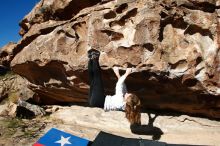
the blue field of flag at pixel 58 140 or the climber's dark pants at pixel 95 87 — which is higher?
the climber's dark pants at pixel 95 87

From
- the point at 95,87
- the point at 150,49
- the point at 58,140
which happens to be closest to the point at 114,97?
the point at 95,87

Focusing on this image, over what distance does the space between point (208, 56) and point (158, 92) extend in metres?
1.86

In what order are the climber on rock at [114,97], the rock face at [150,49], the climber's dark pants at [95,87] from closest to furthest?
1. the climber on rock at [114,97]
2. the climber's dark pants at [95,87]
3. the rock face at [150,49]

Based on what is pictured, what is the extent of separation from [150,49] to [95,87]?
1873 mm

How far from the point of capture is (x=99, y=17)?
32.4 ft

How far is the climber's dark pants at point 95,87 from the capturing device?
8.51 m

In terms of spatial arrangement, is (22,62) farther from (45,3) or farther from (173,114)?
(173,114)

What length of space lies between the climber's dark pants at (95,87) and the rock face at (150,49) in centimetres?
70

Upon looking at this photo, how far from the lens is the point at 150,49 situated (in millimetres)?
9055

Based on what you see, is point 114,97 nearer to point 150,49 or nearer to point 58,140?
point 150,49

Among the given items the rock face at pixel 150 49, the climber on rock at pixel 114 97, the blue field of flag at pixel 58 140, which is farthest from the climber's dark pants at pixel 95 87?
the blue field of flag at pixel 58 140

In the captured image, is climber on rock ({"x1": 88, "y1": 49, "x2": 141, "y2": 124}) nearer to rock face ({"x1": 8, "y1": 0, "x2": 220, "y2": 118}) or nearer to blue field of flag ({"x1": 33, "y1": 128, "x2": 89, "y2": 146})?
rock face ({"x1": 8, "y1": 0, "x2": 220, "y2": 118})

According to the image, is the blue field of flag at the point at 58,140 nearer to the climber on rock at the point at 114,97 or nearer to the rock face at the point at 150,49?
the climber on rock at the point at 114,97

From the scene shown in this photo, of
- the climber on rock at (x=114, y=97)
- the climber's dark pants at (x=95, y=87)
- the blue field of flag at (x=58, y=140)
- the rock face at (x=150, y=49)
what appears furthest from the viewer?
the rock face at (x=150, y=49)
